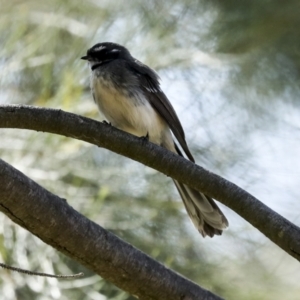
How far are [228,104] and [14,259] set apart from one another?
4.30ft

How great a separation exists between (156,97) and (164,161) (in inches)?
38.7

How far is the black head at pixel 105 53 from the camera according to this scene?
311 cm

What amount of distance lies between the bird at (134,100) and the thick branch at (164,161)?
667mm

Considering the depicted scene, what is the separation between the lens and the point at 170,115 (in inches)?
120

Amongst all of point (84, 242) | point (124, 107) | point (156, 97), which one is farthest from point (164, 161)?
point (156, 97)

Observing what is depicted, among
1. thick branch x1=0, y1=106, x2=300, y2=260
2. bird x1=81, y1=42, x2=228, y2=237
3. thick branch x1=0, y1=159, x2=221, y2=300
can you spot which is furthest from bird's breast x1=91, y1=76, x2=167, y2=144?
thick branch x1=0, y1=159, x2=221, y2=300

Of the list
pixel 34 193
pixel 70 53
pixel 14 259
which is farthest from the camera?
pixel 70 53

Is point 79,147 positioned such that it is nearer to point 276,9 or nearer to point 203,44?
point 203,44

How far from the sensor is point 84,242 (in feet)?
6.98

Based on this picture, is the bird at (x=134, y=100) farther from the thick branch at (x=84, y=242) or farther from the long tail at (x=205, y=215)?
the thick branch at (x=84, y=242)

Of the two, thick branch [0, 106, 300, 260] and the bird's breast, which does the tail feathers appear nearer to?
the bird's breast

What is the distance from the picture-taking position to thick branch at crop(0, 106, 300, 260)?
78.1 inches

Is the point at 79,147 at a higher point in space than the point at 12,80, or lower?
lower

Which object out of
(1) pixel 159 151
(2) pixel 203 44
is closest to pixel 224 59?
(2) pixel 203 44
